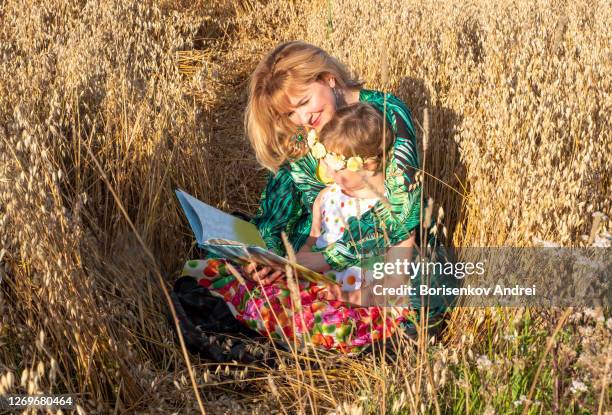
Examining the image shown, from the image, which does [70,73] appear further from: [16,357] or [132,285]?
[16,357]

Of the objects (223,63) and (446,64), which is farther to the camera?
(223,63)

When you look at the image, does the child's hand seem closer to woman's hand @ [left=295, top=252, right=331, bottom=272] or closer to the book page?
woman's hand @ [left=295, top=252, right=331, bottom=272]

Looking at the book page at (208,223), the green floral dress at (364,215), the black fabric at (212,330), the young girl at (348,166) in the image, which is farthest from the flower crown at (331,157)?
the black fabric at (212,330)

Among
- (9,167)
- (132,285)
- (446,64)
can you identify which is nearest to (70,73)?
(132,285)

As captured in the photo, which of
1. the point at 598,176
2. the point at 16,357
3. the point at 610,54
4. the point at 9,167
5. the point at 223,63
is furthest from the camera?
the point at 223,63

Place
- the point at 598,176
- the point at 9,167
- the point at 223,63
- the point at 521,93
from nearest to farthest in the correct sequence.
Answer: the point at 9,167 → the point at 598,176 → the point at 521,93 → the point at 223,63

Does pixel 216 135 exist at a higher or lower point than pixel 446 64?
lower

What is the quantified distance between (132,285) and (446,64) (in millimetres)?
1743

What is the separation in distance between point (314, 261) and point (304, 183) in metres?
0.41

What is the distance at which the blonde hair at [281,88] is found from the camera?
8.99 ft

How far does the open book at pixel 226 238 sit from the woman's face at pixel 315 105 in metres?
0.49

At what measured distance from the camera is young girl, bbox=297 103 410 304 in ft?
8.28

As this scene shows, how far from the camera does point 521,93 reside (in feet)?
8.73

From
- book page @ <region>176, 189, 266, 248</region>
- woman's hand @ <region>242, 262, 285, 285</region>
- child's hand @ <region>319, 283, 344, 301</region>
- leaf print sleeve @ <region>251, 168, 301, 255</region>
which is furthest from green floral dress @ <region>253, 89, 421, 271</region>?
book page @ <region>176, 189, 266, 248</region>
